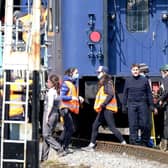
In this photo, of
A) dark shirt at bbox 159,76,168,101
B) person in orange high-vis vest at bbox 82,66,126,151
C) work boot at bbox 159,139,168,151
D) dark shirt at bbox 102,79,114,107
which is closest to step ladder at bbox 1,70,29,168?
person in orange high-vis vest at bbox 82,66,126,151

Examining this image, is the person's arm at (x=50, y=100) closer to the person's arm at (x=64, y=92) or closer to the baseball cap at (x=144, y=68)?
the person's arm at (x=64, y=92)

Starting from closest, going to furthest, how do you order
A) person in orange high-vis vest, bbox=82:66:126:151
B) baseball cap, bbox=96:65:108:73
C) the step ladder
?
1. the step ladder
2. baseball cap, bbox=96:65:108:73
3. person in orange high-vis vest, bbox=82:66:126:151

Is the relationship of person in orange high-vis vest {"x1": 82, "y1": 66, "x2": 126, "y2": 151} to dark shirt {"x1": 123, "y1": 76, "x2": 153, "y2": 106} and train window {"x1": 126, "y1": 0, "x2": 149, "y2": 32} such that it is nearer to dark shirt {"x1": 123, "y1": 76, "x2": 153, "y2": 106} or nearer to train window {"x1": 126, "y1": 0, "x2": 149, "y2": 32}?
dark shirt {"x1": 123, "y1": 76, "x2": 153, "y2": 106}

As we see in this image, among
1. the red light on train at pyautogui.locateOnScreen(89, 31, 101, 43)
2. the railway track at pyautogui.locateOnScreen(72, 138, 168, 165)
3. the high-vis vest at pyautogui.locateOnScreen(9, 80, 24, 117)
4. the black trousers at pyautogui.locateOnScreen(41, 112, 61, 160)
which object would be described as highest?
the red light on train at pyautogui.locateOnScreen(89, 31, 101, 43)

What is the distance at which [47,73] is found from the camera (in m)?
10.5

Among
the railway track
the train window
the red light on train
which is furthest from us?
the train window

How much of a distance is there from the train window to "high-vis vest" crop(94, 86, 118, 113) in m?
1.38

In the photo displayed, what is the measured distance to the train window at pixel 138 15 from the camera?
1056cm

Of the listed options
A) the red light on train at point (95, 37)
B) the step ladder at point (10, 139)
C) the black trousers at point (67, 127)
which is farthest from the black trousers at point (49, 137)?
the step ladder at point (10, 139)

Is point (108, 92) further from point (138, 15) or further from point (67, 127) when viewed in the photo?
point (138, 15)

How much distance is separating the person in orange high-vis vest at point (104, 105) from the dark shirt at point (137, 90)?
25 cm

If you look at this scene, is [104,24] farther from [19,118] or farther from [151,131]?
[19,118]

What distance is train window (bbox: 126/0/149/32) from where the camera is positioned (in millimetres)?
10562

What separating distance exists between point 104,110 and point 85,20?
5.33 ft
